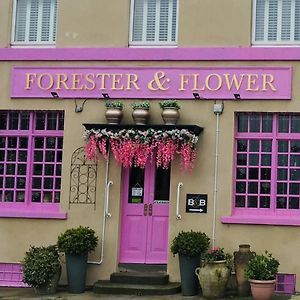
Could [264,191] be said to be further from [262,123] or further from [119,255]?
[119,255]

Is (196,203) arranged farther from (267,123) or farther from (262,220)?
(267,123)

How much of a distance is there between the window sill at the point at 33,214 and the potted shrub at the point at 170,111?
271 centimetres

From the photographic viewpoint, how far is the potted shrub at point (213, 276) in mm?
11062

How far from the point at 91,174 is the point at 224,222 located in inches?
108

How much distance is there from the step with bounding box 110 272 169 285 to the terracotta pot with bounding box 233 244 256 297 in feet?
4.52

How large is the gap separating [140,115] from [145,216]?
1974mm

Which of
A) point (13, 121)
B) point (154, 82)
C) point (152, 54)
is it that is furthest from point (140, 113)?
point (13, 121)

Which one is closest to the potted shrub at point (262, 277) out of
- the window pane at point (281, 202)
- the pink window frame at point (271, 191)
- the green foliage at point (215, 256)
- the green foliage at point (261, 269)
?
the green foliage at point (261, 269)

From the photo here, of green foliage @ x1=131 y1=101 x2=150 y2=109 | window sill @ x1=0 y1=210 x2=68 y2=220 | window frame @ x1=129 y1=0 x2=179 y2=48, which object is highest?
window frame @ x1=129 y1=0 x2=179 y2=48

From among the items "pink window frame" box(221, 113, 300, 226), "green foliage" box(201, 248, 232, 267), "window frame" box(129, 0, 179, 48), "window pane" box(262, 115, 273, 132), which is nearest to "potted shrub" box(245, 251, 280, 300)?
"green foliage" box(201, 248, 232, 267)

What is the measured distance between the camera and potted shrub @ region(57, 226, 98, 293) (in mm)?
11656

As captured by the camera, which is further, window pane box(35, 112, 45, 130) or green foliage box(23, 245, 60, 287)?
window pane box(35, 112, 45, 130)

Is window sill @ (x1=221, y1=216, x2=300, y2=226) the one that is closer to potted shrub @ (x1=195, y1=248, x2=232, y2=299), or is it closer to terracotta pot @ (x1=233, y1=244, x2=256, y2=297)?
terracotta pot @ (x1=233, y1=244, x2=256, y2=297)

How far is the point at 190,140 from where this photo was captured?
11820mm
